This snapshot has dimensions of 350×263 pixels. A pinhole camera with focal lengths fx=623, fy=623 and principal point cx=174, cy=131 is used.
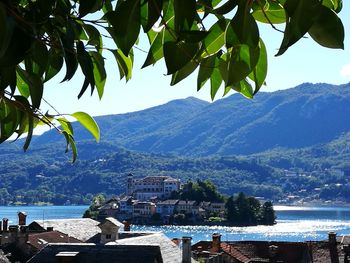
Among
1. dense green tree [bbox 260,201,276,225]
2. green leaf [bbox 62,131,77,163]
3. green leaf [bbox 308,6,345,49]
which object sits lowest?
dense green tree [bbox 260,201,276,225]

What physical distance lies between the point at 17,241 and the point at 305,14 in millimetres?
30133

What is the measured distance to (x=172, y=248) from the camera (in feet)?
75.0

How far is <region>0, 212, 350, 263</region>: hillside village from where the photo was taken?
61.4 feet

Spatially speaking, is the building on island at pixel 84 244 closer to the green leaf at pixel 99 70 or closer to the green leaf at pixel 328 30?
the green leaf at pixel 99 70

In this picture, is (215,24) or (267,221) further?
(267,221)

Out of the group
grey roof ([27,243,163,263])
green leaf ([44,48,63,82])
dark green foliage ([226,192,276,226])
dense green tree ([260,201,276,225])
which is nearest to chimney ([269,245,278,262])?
grey roof ([27,243,163,263])

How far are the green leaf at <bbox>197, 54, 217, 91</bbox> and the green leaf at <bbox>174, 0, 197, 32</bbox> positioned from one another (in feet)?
0.78

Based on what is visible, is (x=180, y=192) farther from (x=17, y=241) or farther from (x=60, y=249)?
(x=60, y=249)

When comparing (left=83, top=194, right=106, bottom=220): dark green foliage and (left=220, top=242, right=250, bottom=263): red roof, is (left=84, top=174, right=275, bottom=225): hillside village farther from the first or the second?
(left=220, top=242, right=250, bottom=263): red roof

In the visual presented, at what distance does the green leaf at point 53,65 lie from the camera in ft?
5.60

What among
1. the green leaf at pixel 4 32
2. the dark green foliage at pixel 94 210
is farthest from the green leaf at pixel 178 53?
the dark green foliage at pixel 94 210

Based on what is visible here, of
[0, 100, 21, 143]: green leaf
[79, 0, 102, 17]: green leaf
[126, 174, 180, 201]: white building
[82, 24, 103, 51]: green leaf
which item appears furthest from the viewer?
[126, 174, 180, 201]: white building

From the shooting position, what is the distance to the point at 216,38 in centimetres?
133

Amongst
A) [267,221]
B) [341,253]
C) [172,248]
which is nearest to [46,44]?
[172,248]
